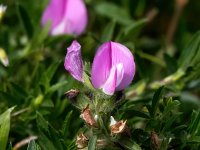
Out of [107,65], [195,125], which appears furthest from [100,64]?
[195,125]

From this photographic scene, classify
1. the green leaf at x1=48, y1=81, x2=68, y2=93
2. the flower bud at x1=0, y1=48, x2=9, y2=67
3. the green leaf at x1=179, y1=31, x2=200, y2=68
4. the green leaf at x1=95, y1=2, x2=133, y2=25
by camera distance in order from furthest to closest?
the green leaf at x1=95, y1=2, x2=133, y2=25, the flower bud at x1=0, y1=48, x2=9, y2=67, the green leaf at x1=179, y1=31, x2=200, y2=68, the green leaf at x1=48, y1=81, x2=68, y2=93

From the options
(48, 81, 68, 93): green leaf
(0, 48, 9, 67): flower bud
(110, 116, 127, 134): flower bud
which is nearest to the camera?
(110, 116, 127, 134): flower bud

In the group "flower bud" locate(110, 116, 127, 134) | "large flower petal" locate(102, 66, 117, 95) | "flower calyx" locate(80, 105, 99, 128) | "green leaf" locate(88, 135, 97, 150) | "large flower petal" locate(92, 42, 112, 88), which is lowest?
"green leaf" locate(88, 135, 97, 150)

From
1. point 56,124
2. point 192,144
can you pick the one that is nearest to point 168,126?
point 192,144

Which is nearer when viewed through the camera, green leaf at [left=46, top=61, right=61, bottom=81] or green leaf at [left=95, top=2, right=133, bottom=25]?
green leaf at [left=46, top=61, right=61, bottom=81]

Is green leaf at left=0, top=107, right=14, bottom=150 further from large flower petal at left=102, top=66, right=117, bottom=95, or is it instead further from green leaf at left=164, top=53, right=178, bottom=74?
green leaf at left=164, top=53, right=178, bottom=74

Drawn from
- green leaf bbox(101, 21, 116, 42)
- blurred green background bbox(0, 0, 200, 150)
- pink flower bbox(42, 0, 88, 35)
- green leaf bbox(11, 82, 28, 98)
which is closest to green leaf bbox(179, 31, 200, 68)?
blurred green background bbox(0, 0, 200, 150)
